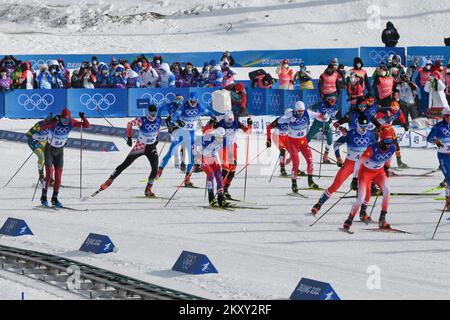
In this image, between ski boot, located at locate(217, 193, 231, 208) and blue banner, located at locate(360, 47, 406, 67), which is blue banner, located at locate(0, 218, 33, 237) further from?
blue banner, located at locate(360, 47, 406, 67)

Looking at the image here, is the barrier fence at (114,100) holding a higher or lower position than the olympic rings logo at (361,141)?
lower

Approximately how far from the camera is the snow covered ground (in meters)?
16.0

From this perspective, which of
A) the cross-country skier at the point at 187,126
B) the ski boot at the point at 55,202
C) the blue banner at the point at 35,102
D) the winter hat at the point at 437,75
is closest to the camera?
the ski boot at the point at 55,202

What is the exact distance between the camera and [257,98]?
115 feet

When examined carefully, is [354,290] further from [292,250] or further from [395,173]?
[395,173]

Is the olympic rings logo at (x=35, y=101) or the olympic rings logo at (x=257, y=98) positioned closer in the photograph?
the olympic rings logo at (x=257, y=98)

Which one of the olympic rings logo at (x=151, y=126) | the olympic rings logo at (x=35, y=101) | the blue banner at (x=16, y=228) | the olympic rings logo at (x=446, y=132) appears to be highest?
the olympic rings logo at (x=446, y=132)

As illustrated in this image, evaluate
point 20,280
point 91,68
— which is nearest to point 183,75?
point 91,68

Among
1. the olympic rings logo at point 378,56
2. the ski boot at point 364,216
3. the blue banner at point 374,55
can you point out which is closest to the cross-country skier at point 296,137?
the ski boot at point 364,216

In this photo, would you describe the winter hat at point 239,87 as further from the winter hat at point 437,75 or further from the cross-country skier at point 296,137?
the cross-country skier at point 296,137

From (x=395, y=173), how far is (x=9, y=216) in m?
8.79

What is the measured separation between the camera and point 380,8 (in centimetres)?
5488

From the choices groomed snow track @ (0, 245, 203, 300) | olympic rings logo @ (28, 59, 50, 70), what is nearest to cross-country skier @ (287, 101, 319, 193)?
groomed snow track @ (0, 245, 203, 300)

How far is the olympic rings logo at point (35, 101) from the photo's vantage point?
3506 cm
